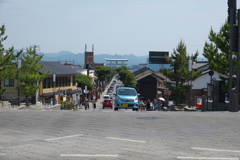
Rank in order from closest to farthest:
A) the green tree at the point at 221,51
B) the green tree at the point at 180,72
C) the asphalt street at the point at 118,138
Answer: the asphalt street at the point at 118,138 → the green tree at the point at 221,51 → the green tree at the point at 180,72

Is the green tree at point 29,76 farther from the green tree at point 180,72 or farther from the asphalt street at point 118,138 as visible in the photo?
the asphalt street at point 118,138

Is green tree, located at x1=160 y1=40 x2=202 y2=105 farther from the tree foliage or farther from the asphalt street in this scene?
the asphalt street

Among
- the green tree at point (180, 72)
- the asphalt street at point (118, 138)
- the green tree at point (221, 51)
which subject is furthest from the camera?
the green tree at point (180, 72)

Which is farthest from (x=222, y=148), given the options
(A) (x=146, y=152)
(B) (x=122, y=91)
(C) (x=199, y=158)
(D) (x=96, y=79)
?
(D) (x=96, y=79)

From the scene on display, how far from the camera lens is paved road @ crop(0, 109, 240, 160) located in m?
8.54

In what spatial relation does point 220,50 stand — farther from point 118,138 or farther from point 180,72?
point 118,138

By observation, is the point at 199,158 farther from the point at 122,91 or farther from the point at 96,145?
the point at 122,91

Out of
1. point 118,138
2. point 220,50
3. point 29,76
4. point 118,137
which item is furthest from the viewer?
point 29,76

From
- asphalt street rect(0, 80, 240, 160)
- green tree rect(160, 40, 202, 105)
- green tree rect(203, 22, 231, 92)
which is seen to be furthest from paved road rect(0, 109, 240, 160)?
green tree rect(160, 40, 202, 105)

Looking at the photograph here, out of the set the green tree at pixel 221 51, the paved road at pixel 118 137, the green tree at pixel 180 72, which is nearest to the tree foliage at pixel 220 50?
the green tree at pixel 221 51

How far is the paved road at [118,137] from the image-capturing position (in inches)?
336

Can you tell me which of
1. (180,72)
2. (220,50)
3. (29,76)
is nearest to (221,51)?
(220,50)

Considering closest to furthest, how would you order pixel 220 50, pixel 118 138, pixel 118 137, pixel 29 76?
pixel 118 138 < pixel 118 137 < pixel 220 50 < pixel 29 76

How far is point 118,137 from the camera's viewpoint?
420 inches
